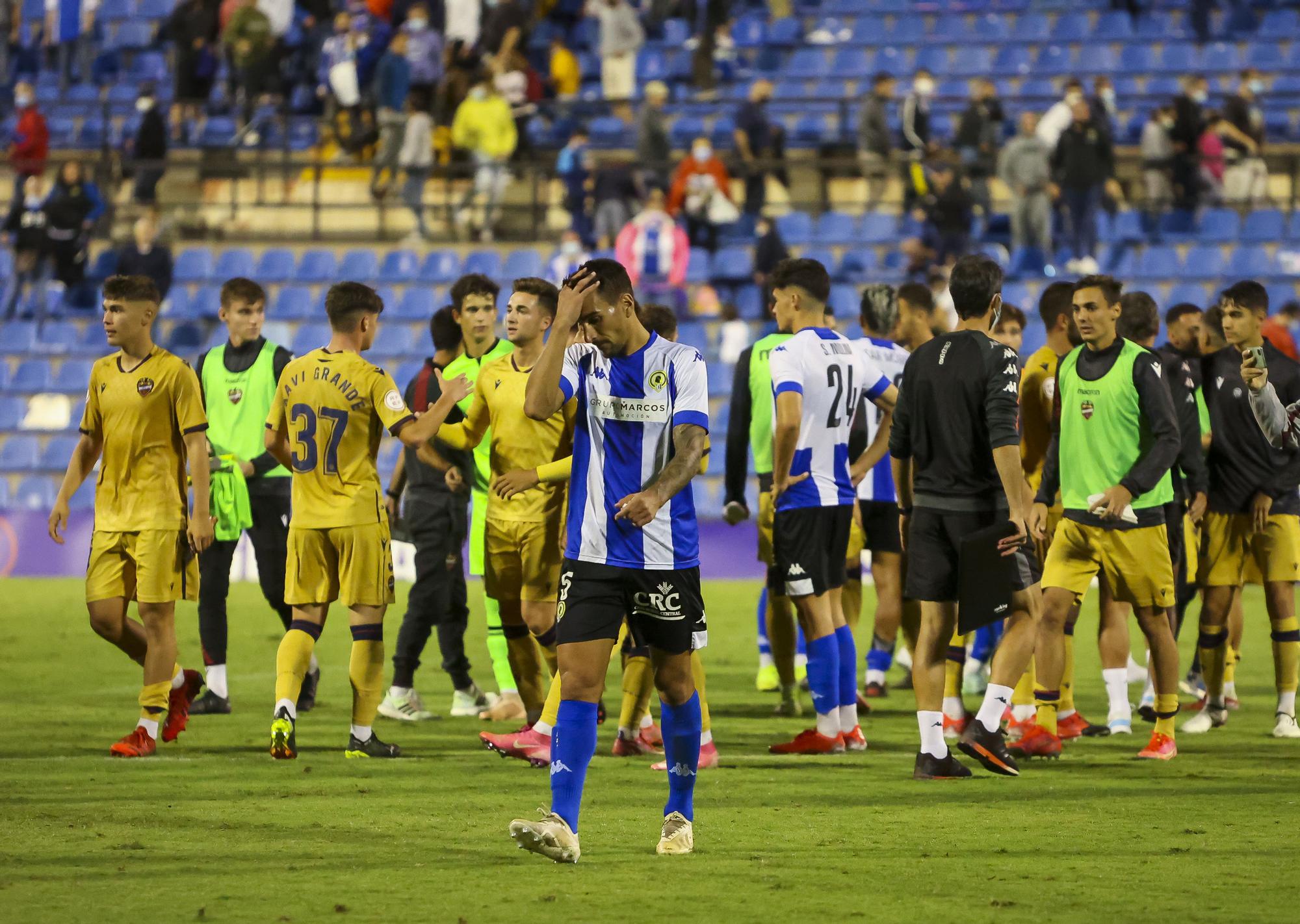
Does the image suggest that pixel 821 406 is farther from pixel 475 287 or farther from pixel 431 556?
pixel 431 556

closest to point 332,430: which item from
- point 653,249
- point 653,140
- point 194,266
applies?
point 653,249

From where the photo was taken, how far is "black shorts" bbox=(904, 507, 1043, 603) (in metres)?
7.88

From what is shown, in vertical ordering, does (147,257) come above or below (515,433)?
above

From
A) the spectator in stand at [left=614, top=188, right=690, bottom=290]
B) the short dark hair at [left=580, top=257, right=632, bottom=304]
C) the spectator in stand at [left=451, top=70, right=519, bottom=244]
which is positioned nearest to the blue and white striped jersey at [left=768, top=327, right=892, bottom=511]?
the short dark hair at [left=580, top=257, right=632, bottom=304]

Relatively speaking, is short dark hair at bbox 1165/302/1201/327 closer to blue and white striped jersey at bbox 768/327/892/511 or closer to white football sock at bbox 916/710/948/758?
blue and white striped jersey at bbox 768/327/892/511

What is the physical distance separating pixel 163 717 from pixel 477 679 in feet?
8.66

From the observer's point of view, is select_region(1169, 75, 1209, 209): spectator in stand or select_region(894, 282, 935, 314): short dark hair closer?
select_region(894, 282, 935, 314): short dark hair

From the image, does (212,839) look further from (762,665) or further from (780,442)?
(762,665)

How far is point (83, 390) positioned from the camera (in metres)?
21.0

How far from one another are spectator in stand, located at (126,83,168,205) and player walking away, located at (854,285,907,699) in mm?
14884

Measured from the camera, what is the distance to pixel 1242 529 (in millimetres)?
9641

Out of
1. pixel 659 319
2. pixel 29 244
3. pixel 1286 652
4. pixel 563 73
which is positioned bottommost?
pixel 1286 652

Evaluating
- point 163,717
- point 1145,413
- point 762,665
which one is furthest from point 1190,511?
point 163,717

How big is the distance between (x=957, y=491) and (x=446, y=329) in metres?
3.27
